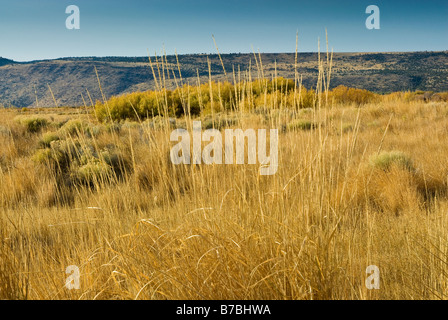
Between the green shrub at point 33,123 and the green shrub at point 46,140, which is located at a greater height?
the green shrub at point 33,123

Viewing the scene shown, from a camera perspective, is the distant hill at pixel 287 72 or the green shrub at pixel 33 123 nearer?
the green shrub at pixel 33 123

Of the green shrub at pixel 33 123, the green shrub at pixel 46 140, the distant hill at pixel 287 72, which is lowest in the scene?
the green shrub at pixel 46 140

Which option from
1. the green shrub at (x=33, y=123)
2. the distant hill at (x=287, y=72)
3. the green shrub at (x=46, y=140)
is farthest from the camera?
the distant hill at (x=287, y=72)

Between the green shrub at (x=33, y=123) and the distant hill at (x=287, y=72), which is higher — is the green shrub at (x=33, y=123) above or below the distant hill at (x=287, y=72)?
below

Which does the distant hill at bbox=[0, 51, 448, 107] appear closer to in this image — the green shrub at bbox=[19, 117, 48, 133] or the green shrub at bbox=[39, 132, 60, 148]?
the green shrub at bbox=[19, 117, 48, 133]

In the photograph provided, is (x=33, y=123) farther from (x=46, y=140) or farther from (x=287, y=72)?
(x=287, y=72)

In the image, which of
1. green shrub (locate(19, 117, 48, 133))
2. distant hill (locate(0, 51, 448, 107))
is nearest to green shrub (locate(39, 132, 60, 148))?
green shrub (locate(19, 117, 48, 133))

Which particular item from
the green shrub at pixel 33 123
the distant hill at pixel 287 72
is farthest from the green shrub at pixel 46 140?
the distant hill at pixel 287 72

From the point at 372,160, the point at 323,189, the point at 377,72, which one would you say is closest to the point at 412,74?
the point at 377,72

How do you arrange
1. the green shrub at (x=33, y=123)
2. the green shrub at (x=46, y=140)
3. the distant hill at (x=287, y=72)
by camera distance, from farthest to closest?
the distant hill at (x=287, y=72)
the green shrub at (x=33, y=123)
the green shrub at (x=46, y=140)

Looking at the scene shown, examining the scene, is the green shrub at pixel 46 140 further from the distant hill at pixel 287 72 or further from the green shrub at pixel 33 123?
the distant hill at pixel 287 72

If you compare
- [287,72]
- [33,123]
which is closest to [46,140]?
[33,123]
